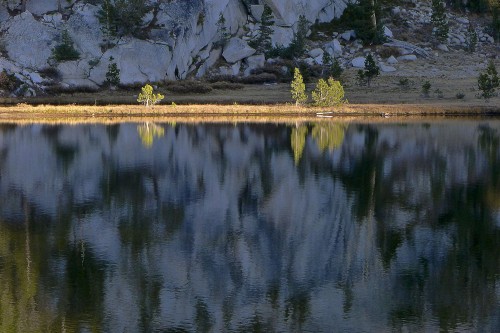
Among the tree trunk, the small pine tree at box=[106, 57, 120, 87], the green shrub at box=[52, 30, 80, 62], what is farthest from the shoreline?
the tree trunk

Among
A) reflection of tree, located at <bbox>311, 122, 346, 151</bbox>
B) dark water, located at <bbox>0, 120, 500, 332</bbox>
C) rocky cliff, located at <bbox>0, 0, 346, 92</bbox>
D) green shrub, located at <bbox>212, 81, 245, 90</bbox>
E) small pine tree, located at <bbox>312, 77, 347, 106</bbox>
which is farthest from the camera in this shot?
rocky cliff, located at <bbox>0, 0, 346, 92</bbox>

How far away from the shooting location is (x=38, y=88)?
4141 inches

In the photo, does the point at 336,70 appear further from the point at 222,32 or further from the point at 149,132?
the point at 149,132

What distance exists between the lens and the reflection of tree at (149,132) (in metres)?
65.6

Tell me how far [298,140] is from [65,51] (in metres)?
53.4

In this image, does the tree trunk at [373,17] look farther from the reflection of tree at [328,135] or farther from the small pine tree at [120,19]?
the reflection of tree at [328,135]

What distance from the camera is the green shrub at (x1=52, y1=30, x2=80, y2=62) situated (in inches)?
4320

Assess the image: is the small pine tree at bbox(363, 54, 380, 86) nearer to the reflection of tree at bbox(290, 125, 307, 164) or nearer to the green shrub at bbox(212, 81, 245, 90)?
the green shrub at bbox(212, 81, 245, 90)

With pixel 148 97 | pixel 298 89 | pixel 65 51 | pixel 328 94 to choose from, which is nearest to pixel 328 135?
pixel 298 89

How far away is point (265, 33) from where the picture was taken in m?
125

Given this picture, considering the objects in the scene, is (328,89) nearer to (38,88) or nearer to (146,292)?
(38,88)

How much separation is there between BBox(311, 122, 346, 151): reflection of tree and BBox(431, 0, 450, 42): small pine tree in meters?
55.5

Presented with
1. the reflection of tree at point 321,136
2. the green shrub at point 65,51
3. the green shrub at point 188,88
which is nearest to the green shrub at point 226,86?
the green shrub at point 188,88

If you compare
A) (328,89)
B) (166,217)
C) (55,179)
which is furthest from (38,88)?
(166,217)
